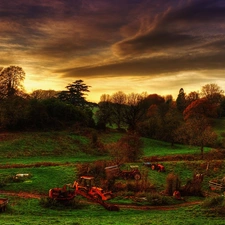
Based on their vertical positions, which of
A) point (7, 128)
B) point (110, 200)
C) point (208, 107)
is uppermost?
point (208, 107)

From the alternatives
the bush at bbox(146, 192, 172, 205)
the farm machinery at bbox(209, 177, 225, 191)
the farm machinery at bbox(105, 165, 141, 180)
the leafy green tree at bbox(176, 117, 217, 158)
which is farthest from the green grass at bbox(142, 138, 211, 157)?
the bush at bbox(146, 192, 172, 205)

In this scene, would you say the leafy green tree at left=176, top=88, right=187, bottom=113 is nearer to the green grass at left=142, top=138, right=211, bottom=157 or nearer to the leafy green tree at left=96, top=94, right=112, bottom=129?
the leafy green tree at left=96, top=94, right=112, bottom=129

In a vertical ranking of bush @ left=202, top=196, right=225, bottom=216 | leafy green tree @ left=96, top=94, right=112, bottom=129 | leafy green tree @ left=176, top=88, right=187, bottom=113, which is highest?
leafy green tree @ left=176, top=88, right=187, bottom=113

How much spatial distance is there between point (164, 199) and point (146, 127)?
178 ft

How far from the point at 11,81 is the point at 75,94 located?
83.1ft

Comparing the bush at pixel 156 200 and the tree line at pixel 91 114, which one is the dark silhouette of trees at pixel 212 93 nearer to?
the tree line at pixel 91 114

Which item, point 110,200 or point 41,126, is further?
point 41,126

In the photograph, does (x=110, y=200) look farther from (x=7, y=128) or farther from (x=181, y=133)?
(x=7, y=128)

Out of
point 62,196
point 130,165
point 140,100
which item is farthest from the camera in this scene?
point 140,100

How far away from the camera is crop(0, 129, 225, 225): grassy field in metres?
21.7

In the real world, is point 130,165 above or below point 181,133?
below

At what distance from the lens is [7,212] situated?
76.6 feet

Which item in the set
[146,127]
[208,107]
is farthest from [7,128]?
[208,107]

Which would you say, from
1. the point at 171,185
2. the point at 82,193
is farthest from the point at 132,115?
the point at 82,193
